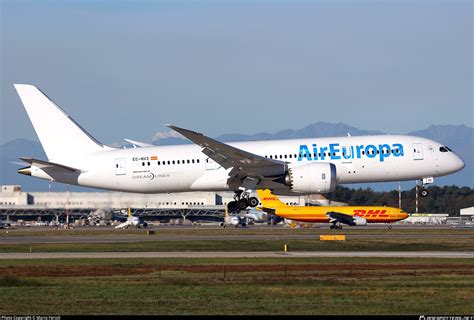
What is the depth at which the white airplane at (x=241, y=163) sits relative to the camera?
5781 centimetres

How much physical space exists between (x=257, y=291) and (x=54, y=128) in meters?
32.9

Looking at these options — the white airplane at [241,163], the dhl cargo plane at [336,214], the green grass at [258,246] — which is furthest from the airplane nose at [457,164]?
the dhl cargo plane at [336,214]

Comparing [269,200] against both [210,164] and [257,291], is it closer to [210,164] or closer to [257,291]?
[210,164]

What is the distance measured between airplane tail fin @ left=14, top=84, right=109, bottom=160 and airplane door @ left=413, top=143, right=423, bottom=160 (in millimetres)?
20315

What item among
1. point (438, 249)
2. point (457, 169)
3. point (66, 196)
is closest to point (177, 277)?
point (438, 249)

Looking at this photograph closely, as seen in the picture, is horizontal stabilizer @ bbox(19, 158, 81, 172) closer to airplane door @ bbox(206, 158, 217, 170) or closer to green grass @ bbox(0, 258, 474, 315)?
airplane door @ bbox(206, 158, 217, 170)

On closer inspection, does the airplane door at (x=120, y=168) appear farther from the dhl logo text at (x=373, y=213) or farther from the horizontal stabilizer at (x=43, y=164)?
the dhl logo text at (x=373, y=213)

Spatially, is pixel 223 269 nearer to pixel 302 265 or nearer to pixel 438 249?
pixel 302 265

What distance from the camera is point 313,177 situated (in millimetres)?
56938

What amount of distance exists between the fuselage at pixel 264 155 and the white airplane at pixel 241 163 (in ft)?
0.18

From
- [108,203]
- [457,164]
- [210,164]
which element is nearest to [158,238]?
[210,164]

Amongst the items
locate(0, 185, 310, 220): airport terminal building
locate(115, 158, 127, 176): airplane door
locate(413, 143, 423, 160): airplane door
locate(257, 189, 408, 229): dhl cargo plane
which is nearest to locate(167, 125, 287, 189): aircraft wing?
locate(115, 158, 127, 176): airplane door

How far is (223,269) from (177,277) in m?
3.33

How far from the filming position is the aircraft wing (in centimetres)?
5641
